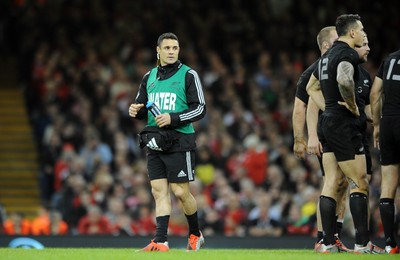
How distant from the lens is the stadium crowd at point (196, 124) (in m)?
18.7

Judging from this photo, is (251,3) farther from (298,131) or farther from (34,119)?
(298,131)

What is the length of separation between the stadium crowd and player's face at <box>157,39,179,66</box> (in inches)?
213

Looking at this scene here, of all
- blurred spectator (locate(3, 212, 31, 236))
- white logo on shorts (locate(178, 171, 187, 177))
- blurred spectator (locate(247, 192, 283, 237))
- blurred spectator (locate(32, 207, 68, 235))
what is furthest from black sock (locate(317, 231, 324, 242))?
blurred spectator (locate(3, 212, 31, 236))

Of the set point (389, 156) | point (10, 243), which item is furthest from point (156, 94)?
point (10, 243)

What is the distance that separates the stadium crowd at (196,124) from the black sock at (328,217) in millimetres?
4737

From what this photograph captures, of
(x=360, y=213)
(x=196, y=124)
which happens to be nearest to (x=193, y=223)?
(x=360, y=213)

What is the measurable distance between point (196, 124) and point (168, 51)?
9617 millimetres

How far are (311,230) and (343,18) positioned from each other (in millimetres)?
5941

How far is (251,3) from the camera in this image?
991 inches

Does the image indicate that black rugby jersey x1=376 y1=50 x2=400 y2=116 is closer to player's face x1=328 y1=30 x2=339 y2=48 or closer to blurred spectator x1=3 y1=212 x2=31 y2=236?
player's face x1=328 y1=30 x2=339 y2=48

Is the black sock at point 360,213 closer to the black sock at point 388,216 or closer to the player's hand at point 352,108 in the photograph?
the black sock at point 388,216

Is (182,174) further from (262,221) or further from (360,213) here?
(262,221)

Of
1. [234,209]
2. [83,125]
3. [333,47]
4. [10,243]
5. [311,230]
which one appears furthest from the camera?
[83,125]

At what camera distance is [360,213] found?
11.4 metres
